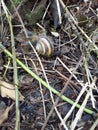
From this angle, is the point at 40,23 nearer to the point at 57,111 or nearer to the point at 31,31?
the point at 31,31

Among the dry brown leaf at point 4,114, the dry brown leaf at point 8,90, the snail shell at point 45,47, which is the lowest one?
the dry brown leaf at point 4,114

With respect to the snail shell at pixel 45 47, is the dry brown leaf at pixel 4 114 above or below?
below

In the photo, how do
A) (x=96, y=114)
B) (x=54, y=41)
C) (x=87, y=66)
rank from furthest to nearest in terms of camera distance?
(x=54, y=41) → (x=87, y=66) → (x=96, y=114)

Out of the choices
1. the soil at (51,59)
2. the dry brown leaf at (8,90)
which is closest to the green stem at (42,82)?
the soil at (51,59)

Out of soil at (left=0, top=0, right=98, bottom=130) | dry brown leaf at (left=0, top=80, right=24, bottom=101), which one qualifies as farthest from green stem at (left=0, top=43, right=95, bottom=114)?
dry brown leaf at (left=0, top=80, right=24, bottom=101)

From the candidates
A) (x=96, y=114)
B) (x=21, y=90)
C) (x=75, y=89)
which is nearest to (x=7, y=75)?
(x=21, y=90)

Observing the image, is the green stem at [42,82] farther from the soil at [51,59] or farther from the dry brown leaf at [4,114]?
the dry brown leaf at [4,114]

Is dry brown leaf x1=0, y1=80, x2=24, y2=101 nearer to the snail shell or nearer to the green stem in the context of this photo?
the green stem

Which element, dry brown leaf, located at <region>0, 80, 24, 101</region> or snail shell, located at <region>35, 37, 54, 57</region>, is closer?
dry brown leaf, located at <region>0, 80, 24, 101</region>
